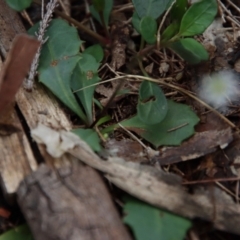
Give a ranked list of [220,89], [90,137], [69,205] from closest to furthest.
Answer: [69,205] < [90,137] < [220,89]

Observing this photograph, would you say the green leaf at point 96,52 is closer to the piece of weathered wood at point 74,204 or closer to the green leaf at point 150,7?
the green leaf at point 150,7

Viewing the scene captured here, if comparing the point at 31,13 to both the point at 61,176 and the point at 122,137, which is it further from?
the point at 61,176

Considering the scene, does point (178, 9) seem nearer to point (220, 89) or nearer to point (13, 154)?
point (220, 89)

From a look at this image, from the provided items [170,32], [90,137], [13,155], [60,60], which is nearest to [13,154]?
[13,155]

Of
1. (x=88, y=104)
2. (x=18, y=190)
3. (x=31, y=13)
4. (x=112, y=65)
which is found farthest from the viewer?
(x=31, y=13)

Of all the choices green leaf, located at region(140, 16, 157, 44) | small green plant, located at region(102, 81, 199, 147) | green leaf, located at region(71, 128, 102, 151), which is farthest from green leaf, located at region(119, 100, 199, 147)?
green leaf, located at region(140, 16, 157, 44)

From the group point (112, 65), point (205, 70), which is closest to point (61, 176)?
point (112, 65)

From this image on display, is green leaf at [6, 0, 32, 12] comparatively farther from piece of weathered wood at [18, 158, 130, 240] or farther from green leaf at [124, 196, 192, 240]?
green leaf at [124, 196, 192, 240]

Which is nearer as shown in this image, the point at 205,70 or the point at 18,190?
the point at 18,190

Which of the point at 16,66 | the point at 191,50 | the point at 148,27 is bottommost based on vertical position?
the point at 191,50
